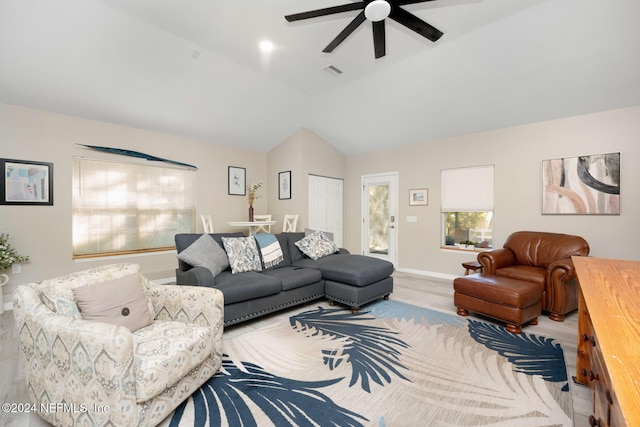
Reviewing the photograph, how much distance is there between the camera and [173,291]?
220 cm

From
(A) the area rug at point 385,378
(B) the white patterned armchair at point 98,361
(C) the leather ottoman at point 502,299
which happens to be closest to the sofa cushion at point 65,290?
(B) the white patterned armchair at point 98,361

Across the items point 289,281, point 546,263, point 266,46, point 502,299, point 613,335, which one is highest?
point 266,46

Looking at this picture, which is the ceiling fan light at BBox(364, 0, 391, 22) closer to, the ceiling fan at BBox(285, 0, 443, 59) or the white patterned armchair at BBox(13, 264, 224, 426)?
the ceiling fan at BBox(285, 0, 443, 59)

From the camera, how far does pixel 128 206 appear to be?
454cm

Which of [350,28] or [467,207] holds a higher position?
[350,28]

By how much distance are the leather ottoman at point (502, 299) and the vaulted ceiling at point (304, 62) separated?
8.46 ft

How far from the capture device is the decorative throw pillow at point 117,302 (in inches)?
69.9

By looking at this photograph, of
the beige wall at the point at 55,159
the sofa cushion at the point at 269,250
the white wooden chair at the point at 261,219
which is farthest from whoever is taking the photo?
the white wooden chair at the point at 261,219

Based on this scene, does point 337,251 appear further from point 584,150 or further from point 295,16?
point 584,150

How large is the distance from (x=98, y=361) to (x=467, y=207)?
16.9 ft

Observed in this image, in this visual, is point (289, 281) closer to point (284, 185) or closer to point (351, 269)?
point (351, 269)

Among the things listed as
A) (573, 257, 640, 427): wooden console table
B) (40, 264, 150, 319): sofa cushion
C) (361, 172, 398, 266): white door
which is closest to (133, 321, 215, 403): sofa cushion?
(40, 264, 150, 319): sofa cushion

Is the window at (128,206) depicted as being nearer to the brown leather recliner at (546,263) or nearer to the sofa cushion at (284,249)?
the sofa cushion at (284,249)

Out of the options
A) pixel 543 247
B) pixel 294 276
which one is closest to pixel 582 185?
pixel 543 247
